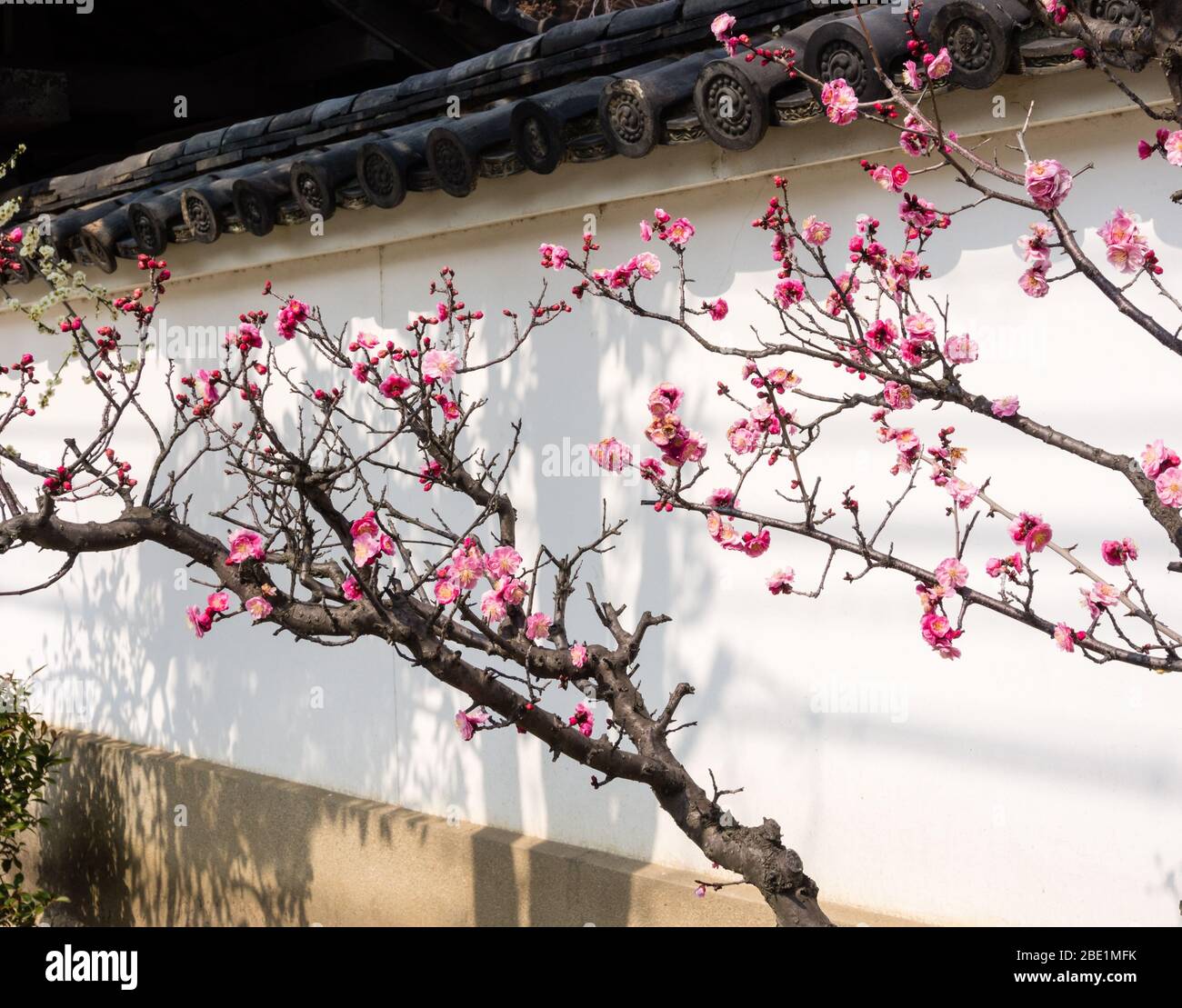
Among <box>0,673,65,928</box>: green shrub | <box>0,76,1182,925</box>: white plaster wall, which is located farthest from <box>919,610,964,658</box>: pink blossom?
Answer: <box>0,673,65,928</box>: green shrub

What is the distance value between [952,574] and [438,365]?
1.38 meters

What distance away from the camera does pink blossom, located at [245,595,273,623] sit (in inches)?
114

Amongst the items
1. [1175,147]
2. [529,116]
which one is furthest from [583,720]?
[529,116]

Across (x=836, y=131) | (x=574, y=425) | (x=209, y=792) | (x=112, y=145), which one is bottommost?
(x=209, y=792)

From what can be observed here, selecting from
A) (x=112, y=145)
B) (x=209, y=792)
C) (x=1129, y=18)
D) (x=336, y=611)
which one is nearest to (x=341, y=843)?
(x=209, y=792)

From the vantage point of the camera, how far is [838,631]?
382 centimetres

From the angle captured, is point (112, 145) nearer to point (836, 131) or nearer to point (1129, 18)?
point (836, 131)

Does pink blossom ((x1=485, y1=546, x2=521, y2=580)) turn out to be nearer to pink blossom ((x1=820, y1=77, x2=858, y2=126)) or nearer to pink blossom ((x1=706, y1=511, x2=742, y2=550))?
pink blossom ((x1=706, y1=511, x2=742, y2=550))

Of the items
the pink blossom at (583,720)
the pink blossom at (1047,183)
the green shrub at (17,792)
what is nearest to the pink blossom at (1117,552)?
the pink blossom at (1047,183)

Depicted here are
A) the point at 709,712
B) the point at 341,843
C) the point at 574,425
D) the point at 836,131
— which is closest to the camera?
the point at 836,131

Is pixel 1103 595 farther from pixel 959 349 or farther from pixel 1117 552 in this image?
pixel 959 349

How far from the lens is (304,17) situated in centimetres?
721

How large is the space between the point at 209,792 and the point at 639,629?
11.7ft
